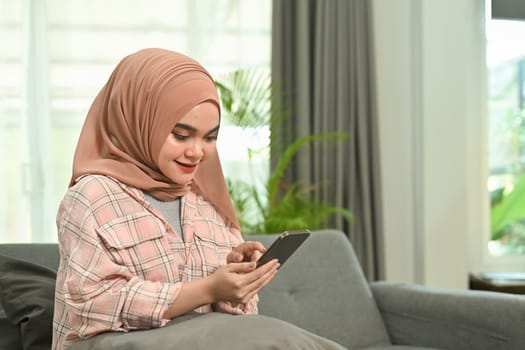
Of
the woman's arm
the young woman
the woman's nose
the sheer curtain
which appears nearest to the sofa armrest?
the young woman

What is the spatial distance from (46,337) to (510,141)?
11.7 ft

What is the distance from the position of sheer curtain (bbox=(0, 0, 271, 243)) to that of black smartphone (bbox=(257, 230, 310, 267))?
2.55m

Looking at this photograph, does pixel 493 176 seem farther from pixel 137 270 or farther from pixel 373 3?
pixel 137 270

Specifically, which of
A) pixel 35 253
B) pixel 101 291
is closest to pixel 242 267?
pixel 101 291

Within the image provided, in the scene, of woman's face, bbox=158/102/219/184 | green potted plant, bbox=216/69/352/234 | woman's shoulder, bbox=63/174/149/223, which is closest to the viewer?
woman's shoulder, bbox=63/174/149/223

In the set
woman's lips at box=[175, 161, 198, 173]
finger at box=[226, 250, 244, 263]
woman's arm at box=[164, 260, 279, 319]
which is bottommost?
woman's arm at box=[164, 260, 279, 319]

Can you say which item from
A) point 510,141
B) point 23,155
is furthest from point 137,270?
point 510,141

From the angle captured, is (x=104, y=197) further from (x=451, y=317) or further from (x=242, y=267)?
(x=451, y=317)

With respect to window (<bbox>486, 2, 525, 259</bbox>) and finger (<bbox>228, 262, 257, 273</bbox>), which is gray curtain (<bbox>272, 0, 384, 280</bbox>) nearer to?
window (<bbox>486, 2, 525, 259</bbox>)

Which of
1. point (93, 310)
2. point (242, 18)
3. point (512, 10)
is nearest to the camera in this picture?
point (93, 310)

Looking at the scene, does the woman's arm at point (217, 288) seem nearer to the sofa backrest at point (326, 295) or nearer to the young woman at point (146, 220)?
the young woman at point (146, 220)

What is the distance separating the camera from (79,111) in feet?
14.7

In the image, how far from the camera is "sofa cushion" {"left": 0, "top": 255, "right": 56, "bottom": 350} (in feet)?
7.68

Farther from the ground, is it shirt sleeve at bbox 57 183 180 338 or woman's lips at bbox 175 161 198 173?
woman's lips at bbox 175 161 198 173
